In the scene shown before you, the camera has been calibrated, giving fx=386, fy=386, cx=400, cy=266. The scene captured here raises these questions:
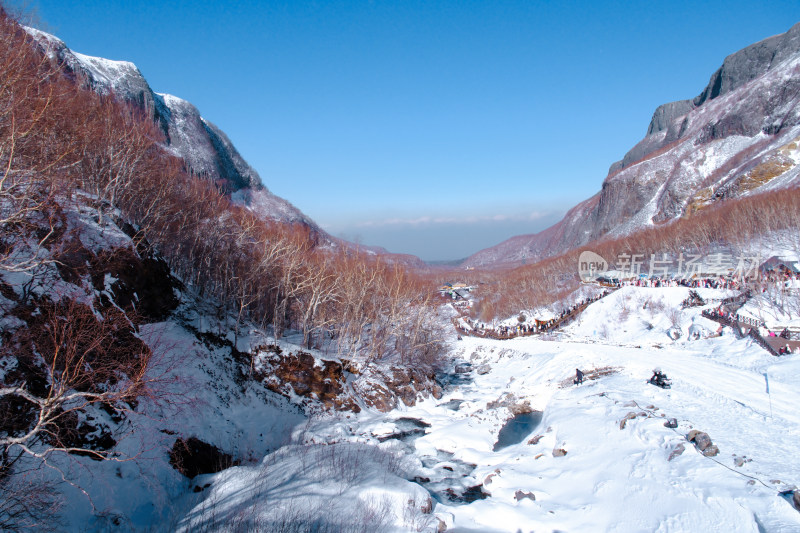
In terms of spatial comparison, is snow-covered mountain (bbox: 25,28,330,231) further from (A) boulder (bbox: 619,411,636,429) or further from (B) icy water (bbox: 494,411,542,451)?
(A) boulder (bbox: 619,411,636,429)

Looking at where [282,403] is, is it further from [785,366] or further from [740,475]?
[785,366]

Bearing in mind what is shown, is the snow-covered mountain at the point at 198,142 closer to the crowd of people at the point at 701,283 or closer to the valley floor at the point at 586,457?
the valley floor at the point at 586,457

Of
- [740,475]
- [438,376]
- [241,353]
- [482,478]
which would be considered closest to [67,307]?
[241,353]

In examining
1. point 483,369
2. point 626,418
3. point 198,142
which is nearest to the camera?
point 626,418

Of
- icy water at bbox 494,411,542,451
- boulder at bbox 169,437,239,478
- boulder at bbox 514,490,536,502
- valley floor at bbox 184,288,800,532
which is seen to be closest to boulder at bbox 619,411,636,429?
valley floor at bbox 184,288,800,532

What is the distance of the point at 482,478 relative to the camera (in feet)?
49.5

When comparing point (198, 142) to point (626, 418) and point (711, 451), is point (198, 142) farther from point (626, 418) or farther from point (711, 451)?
point (711, 451)

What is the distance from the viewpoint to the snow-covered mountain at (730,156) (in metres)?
95.1

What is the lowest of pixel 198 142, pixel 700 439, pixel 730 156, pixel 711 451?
pixel 711 451

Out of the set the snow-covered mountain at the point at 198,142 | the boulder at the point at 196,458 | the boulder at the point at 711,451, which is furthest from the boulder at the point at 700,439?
the snow-covered mountain at the point at 198,142

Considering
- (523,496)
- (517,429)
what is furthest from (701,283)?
(523,496)

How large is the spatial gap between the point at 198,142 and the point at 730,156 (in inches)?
6013

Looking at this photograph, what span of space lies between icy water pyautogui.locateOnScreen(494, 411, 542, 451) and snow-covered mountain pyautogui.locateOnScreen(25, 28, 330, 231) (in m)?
49.3

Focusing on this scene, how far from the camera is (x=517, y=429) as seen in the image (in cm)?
2081
